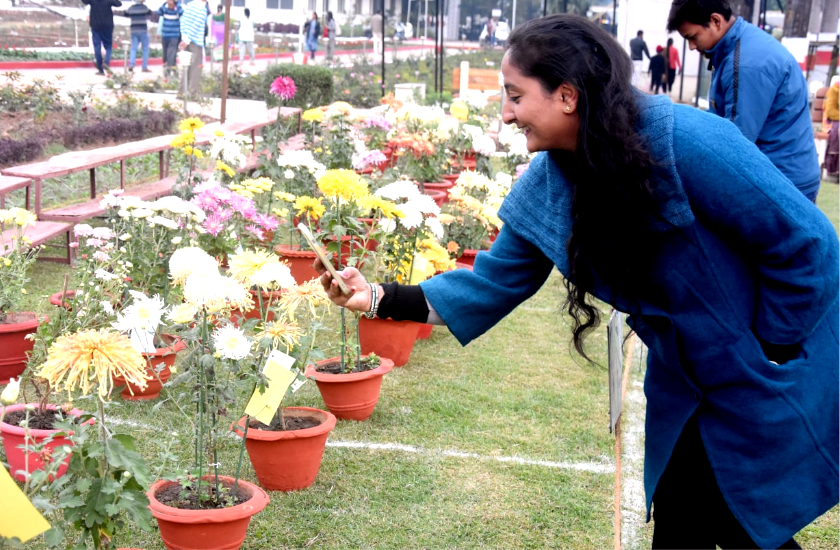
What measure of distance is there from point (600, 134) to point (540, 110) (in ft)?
0.41

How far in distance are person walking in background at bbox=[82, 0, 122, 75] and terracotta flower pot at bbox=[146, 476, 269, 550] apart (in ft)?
51.6

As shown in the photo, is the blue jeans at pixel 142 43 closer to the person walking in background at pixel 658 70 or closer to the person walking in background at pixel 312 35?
the person walking in background at pixel 312 35

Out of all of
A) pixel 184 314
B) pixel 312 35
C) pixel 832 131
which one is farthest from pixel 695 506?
pixel 312 35

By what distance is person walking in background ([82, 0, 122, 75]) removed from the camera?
55.8 feet

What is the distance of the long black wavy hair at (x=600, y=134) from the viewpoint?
176 centimetres

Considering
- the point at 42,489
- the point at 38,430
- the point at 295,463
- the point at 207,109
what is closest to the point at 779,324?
the point at 42,489

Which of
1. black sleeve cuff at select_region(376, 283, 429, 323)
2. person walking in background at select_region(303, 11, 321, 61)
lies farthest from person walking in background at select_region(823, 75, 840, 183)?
person walking in background at select_region(303, 11, 321, 61)

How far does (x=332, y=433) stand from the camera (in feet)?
13.0

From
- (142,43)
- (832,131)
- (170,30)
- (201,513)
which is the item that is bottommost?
(201,513)

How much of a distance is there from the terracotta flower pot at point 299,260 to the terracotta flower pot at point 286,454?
2.18 m

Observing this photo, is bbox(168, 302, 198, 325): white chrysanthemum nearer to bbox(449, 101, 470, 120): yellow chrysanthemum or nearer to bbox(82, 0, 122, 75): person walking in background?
bbox(449, 101, 470, 120): yellow chrysanthemum

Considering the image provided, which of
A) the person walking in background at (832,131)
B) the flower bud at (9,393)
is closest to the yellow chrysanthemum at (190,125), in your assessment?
the flower bud at (9,393)

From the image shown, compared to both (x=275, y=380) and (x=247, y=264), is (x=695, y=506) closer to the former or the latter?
(x=275, y=380)

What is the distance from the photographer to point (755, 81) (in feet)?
12.2
